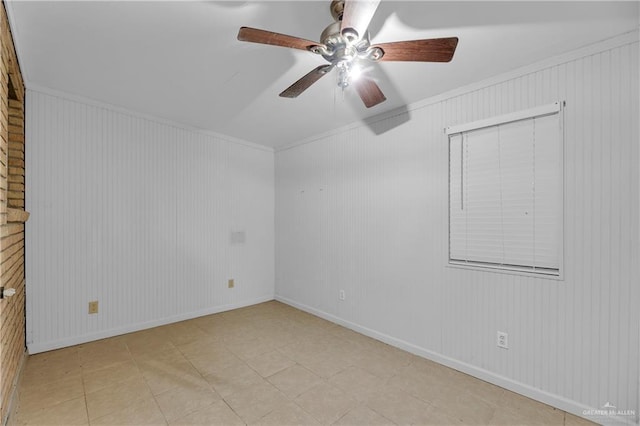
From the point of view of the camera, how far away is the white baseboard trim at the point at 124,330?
8.57 feet

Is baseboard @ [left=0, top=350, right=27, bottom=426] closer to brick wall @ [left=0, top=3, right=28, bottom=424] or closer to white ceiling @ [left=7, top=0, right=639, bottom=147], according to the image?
brick wall @ [left=0, top=3, right=28, bottom=424]

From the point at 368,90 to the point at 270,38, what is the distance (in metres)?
0.77

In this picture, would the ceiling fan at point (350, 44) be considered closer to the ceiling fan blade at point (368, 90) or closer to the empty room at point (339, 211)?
the empty room at point (339, 211)

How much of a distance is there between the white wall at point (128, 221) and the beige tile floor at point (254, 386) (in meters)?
0.38

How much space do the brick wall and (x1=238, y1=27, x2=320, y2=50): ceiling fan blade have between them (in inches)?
53.5

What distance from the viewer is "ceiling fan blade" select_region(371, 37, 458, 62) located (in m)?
1.41

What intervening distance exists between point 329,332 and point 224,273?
1.60 meters

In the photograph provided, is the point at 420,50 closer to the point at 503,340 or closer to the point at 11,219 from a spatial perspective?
the point at 503,340

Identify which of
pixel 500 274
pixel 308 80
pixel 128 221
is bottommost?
pixel 500 274

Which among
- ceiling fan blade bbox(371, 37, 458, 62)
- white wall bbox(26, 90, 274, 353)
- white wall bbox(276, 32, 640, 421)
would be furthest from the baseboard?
ceiling fan blade bbox(371, 37, 458, 62)

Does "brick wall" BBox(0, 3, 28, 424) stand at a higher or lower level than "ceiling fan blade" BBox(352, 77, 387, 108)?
lower

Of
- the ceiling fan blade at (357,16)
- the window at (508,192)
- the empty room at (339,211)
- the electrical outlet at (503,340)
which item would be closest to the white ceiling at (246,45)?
the empty room at (339,211)

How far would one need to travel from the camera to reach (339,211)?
137 inches

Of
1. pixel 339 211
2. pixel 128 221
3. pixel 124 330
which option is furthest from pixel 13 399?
pixel 339 211
